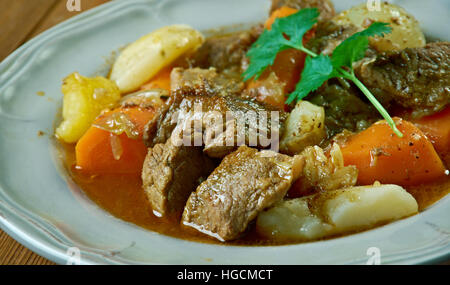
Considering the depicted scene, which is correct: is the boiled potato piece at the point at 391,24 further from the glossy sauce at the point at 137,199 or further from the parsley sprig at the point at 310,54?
the glossy sauce at the point at 137,199

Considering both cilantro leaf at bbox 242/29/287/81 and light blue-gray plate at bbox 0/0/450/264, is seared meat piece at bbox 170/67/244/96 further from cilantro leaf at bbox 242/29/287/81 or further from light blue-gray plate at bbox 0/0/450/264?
light blue-gray plate at bbox 0/0/450/264

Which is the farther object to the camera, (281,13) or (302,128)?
(281,13)

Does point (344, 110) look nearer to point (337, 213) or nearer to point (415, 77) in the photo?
point (415, 77)

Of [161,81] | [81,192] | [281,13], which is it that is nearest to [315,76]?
[281,13]

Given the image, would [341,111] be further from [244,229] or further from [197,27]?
[197,27]

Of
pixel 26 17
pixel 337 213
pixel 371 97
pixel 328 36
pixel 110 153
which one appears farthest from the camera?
pixel 26 17

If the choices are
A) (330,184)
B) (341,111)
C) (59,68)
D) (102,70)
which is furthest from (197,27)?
(330,184)
